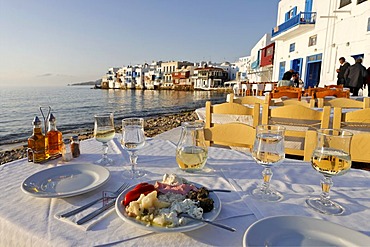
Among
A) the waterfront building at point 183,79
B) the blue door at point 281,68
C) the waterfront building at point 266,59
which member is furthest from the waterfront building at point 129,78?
the blue door at point 281,68

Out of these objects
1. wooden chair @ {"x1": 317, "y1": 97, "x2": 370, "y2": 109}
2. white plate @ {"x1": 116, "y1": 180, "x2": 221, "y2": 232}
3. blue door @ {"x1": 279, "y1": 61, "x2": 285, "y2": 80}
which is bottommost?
white plate @ {"x1": 116, "y1": 180, "x2": 221, "y2": 232}

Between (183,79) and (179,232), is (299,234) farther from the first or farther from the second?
(183,79)

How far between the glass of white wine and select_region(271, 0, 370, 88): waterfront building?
7.77 metres

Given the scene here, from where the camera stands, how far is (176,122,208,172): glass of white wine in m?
0.96

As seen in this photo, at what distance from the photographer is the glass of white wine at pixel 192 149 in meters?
0.96

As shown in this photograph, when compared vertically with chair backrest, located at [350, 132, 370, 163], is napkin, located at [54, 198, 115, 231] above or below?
below

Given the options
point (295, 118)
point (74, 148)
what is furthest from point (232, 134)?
point (74, 148)

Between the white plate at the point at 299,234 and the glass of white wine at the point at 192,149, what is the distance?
42cm

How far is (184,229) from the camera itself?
0.53 m

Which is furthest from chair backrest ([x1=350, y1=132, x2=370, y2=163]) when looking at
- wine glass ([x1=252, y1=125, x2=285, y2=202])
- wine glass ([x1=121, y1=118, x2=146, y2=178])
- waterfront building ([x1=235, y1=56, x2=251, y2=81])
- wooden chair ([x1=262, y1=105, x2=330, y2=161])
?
waterfront building ([x1=235, y1=56, x2=251, y2=81])

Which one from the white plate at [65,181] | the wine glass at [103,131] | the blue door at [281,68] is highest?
the blue door at [281,68]

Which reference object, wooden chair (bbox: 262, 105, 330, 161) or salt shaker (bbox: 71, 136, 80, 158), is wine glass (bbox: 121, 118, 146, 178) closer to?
salt shaker (bbox: 71, 136, 80, 158)

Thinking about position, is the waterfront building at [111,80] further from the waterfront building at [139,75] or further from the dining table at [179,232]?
the dining table at [179,232]

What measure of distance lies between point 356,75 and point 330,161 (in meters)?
6.52
